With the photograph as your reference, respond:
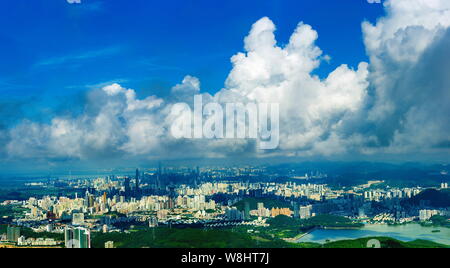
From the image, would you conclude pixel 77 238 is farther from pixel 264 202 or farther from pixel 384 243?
pixel 384 243

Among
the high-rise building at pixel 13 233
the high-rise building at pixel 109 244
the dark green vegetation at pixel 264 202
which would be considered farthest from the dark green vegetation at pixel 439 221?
→ the high-rise building at pixel 13 233

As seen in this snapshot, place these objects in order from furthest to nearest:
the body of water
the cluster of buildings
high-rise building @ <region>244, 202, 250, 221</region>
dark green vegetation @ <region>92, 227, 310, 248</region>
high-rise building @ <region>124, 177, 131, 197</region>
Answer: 1. high-rise building @ <region>124, 177, 131, 197</region>
2. high-rise building @ <region>244, 202, 250, 221</region>
3. the cluster of buildings
4. the body of water
5. dark green vegetation @ <region>92, 227, 310, 248</region>

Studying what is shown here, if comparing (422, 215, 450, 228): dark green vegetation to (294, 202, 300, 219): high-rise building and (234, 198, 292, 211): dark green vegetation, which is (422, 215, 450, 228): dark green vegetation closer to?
(294, 202, 300, 219): high-rise building

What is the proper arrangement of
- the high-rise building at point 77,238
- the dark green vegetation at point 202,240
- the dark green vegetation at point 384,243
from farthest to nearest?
the high-rise building at point 77,238, the dark green vegetation at point 202,240, the dark green vegetation at point 384,243

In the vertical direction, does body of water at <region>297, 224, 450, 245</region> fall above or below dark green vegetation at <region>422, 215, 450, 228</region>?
below

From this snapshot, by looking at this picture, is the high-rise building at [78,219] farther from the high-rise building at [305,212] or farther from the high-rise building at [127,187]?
the high-rise building at [305,212]

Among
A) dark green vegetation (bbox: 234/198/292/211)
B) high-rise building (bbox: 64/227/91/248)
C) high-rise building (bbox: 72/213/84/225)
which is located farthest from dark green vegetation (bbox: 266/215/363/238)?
high-rise building (bbox: 72/213/84/225)
